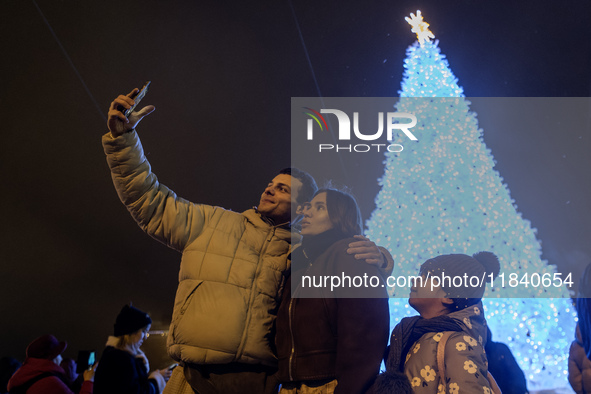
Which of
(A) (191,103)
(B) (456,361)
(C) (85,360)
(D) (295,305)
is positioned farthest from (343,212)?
(A) (191,103)

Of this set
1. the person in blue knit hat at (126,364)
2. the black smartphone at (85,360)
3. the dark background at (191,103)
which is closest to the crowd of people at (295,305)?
the person in blue knit hat at (126,364)

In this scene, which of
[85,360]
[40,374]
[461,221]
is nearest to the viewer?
[40,374]

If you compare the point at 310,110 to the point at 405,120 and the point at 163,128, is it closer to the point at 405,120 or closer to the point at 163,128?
the point at 405,120

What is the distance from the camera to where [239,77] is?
6621mm

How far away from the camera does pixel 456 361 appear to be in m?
1.73

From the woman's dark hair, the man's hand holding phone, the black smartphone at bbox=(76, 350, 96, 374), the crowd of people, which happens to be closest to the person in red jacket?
the black smartphone at bbox=(76, 350, 96, 374)

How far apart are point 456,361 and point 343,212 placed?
31.8 inches

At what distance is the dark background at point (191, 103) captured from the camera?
593 cm

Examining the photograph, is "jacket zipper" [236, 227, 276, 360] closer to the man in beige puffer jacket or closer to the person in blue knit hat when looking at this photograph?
the man in beige puffer jacket

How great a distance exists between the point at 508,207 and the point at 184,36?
4.65 meters

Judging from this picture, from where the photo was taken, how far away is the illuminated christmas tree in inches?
206

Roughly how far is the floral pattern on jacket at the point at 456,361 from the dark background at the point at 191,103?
16.9 feet

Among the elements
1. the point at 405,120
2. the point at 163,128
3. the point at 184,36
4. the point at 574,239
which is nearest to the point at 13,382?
the point at 163,128

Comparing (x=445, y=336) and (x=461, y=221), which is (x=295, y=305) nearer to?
(x=445, y=336)
